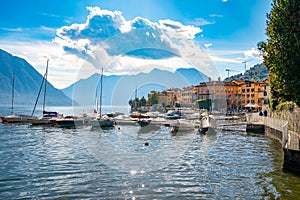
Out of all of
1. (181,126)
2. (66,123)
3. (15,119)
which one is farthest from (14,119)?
(181,126)

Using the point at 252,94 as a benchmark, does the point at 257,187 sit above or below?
below

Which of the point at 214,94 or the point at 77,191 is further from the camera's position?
the point at 214,94

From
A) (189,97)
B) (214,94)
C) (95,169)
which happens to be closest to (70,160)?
(95,169)

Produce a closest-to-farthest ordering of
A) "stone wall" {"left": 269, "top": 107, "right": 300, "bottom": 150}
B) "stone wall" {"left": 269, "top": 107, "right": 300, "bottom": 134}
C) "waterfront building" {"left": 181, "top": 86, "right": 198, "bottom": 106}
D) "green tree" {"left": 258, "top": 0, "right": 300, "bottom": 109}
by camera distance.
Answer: "stone wall" {"left": 269, "top": 107, "right": 300, "bottom": 150}, "green tree" {"left": 258, "top": 0, "right": 300, "bottom": 109}, "stone wall" {"left": 269, "top": 107, "right": 300, "bottom": 134}, "waterfront building" {"left": 181, "top": 86, "right": 198, "bottom": 106}

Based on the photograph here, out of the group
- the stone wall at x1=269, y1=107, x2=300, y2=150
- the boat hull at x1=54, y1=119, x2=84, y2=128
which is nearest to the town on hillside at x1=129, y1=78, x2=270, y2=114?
the boat hull at x1=54, y1=119, x2=84, y2=128

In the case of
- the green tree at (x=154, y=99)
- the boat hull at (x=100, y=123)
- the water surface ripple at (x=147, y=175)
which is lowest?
the water surface ripple at (x=147, y=175)

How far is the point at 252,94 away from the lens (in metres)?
114

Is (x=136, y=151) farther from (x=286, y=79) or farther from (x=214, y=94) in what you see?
(x=214, y=94)

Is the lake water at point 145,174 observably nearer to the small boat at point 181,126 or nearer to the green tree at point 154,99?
the small boat at point 181,126

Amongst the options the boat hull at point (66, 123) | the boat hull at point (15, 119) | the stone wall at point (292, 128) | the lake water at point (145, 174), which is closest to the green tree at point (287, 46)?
the stone wall at point (292, 128)

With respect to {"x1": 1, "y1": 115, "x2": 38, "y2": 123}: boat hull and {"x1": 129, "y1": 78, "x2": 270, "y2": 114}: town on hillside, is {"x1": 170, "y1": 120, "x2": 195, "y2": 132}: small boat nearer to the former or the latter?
{"x1": 1, "y1": 115, "x2": 38, "y2": 123}: boat hull

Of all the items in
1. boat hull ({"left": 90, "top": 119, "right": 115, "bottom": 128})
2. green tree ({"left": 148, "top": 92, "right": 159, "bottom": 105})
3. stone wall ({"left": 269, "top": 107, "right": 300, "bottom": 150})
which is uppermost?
green tree ({"left": 148, "top": 92, "right": 159, "bottom": 105})

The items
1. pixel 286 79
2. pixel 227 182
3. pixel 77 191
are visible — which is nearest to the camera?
pixel 77 191

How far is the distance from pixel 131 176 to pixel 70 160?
251 inches
